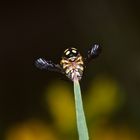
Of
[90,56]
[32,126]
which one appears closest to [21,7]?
[32,126]

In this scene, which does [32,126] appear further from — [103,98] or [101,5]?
[101,5]

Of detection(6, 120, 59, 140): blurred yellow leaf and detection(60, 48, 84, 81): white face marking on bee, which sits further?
detection(6, 120, 59, 140): blurred yellow leaf

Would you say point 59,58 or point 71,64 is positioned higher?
point 59,58

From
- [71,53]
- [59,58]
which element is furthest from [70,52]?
[59,58]

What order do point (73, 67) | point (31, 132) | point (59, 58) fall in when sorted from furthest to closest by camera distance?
point (59, 58) < point (31, 132) < point (73, 67)

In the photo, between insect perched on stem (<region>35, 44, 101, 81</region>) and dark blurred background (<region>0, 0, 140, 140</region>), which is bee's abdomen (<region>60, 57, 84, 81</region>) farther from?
dark blurred background (<region>0, 0, 140, 140</region>)

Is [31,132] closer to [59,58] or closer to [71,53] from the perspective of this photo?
[59,58]

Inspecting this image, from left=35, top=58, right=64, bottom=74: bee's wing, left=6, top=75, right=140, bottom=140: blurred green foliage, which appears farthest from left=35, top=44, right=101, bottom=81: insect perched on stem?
left=6, top=75, right=140, bottom=140: blurred green foliage

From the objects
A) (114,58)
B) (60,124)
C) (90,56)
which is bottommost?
(90,56)
